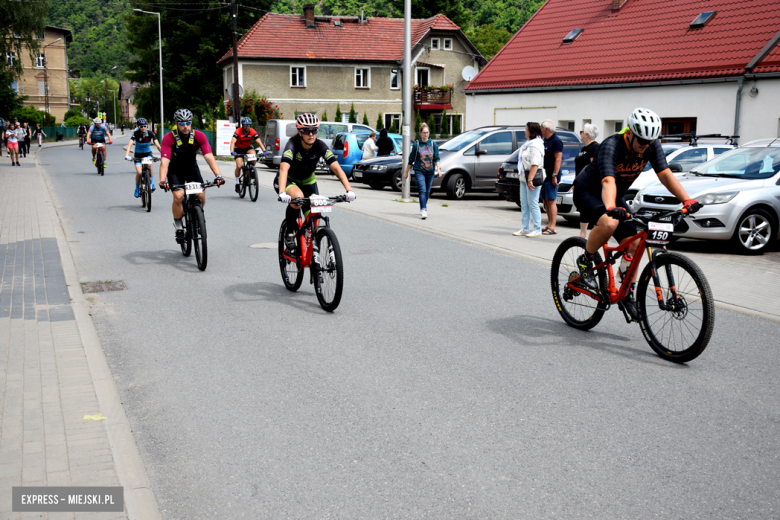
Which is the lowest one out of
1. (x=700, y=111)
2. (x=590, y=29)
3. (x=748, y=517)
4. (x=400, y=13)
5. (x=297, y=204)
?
(x=748, y=517)

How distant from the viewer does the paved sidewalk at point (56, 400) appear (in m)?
3.80

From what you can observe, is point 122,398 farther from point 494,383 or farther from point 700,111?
point 700,111

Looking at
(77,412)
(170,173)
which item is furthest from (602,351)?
(170,173)

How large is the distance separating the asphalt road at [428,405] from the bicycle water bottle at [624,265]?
56cm

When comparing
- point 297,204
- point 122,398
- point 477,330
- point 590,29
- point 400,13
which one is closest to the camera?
point 122,398

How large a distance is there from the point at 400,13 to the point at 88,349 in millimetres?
80447

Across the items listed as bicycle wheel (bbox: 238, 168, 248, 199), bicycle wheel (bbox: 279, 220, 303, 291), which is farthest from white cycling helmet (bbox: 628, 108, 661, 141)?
bicycle wheel (bbox: 238, 168, 248, 199)

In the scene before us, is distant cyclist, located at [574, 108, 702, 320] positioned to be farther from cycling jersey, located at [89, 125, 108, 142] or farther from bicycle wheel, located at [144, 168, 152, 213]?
cycling jersey, located at [89, 125, 108, 142]

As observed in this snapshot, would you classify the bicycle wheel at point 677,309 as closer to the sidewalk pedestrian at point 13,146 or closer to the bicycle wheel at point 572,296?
the bicycle wheel at point 572,296

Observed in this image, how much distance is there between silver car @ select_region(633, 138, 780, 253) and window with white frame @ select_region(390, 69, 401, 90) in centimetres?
4771

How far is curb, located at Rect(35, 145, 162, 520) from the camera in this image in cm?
360

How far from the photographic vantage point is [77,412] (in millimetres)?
4699

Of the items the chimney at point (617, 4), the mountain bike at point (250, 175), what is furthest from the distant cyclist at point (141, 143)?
the chimney at point (617, 4)

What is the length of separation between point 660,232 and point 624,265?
0.67 metres
